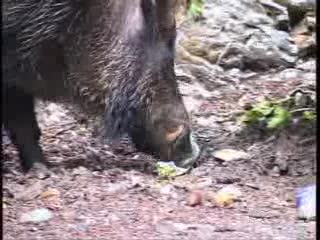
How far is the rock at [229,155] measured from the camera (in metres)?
2.99

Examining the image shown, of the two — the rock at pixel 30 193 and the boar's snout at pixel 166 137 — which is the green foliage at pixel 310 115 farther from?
Answer: the rock at pixel 30 193

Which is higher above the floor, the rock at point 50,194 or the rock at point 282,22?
the rock at point 282,22

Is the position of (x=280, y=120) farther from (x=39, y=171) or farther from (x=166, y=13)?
(x=39, y=171)

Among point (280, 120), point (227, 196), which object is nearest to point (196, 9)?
point (280, 120)

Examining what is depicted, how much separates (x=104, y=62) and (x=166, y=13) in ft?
0.89

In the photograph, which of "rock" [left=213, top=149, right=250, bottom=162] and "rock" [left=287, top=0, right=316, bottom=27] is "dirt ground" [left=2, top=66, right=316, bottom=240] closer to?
"rock" [left=213, top=149, right=250, bottom=162]

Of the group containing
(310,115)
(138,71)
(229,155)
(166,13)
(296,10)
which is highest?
(166,13)

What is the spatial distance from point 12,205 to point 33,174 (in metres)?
0.46

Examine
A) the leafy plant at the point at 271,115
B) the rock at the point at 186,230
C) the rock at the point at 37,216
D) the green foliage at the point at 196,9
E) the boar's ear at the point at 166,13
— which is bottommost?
the leafy plant at the point at 271,115

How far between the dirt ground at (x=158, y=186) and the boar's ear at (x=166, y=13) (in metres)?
0.45

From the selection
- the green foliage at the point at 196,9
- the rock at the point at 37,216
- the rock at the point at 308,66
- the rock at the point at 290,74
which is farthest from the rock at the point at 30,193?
the rock at the point at 308,66

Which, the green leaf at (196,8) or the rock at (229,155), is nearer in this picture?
the rock at (229,155)

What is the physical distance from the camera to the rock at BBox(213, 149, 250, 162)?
9.82 feet

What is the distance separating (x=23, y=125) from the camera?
3.20m
